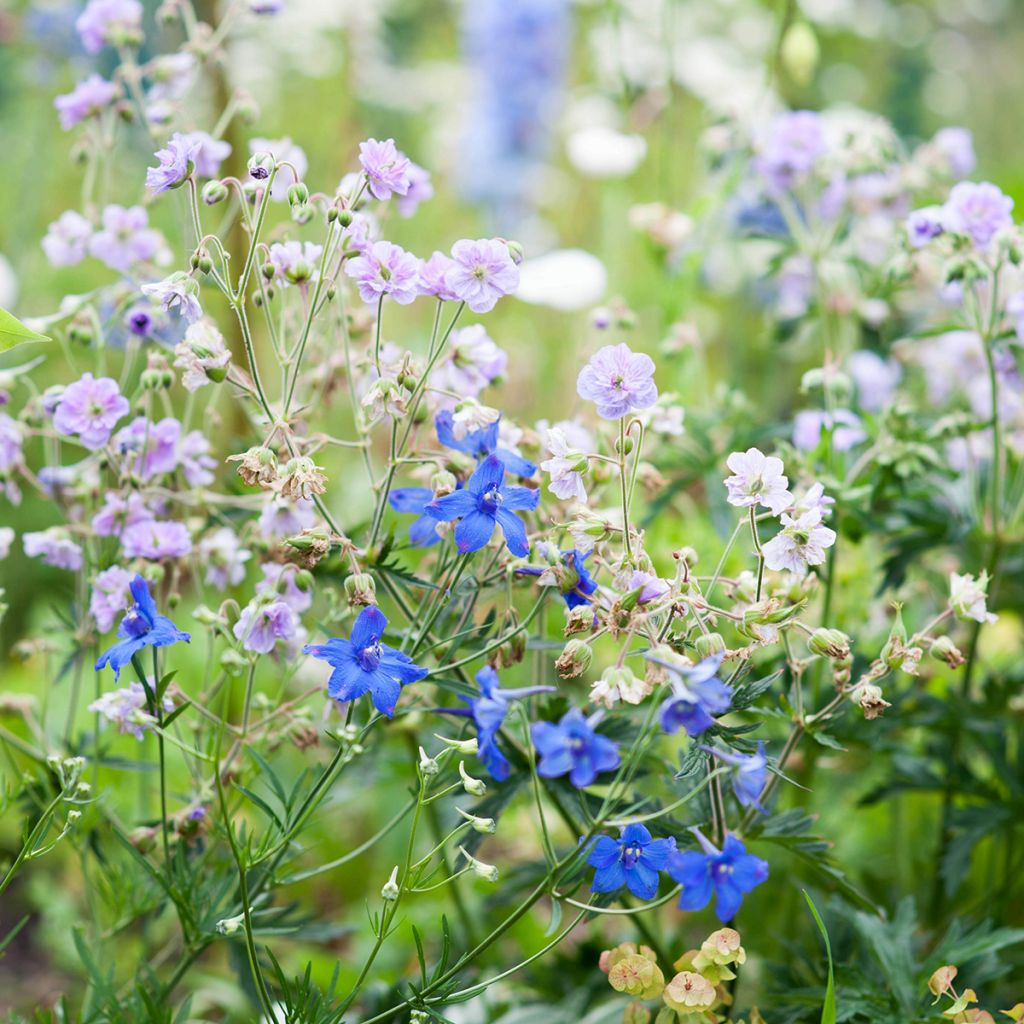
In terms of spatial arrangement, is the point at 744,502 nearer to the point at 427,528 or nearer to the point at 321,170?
the point at 427,528

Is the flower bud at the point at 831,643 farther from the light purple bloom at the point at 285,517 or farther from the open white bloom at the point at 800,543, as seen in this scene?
the light purple bloom at the point at 285,517

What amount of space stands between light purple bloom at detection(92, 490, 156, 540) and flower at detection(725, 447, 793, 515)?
56 centimetres

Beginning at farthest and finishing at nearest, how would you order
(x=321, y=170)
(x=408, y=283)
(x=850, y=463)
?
(x=321, y=170)
(x=850, y=463)
(x=408, y=283)

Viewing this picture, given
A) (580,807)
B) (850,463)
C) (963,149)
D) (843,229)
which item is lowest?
(580,807)

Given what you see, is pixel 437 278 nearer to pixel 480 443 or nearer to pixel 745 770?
pixel 480 443

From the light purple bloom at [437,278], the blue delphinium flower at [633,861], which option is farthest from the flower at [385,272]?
the blue delphinium flower at [633,861]

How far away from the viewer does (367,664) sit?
0.84 metres

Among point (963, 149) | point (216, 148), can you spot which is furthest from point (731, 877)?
point (963, 149)

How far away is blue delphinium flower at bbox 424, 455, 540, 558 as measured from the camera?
2.74 feet

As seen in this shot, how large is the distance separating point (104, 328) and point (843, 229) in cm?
96

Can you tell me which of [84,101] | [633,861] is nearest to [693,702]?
[633,861]

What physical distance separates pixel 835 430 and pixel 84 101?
3.00 ft

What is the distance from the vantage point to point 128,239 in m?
1.18

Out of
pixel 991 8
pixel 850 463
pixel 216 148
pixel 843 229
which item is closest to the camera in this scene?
pixel 216 148
